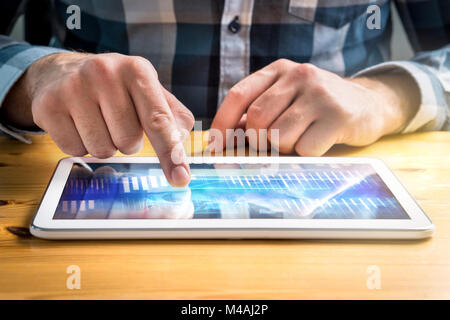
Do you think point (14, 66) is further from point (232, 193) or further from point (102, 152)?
point (232, 193)

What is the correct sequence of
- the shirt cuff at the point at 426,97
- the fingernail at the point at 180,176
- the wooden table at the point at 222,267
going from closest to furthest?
1. the wooden table at the point at 222,267
2. the fingernail at the point at 180,176
3. the shirt cuff at the point at 426,97

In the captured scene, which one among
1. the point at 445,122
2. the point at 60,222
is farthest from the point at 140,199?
the point at 445,122

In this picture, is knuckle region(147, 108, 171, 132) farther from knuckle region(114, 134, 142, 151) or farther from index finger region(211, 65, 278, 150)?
index finger region(211, 65, 278, 150)

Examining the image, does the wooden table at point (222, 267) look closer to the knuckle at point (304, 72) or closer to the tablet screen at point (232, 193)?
the tablet screen at point (232, 193)

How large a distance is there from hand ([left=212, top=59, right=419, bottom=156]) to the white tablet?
51 mm

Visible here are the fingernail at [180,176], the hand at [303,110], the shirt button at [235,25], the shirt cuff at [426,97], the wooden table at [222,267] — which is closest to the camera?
the wooden table at [222,267]

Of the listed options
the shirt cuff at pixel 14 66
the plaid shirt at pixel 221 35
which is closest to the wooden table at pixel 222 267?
the shirt cuff at pixel 14 66

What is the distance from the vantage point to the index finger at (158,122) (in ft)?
1.42

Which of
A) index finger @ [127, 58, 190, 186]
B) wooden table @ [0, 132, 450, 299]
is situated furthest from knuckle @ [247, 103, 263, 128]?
wooden table @ [0, 132, 450, 299]

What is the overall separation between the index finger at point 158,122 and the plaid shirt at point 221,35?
0.36 metres

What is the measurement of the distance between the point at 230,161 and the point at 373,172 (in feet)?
0.51

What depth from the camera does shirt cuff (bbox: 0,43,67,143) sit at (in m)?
0.61

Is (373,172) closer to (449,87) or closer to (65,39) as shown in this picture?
(449,87)
